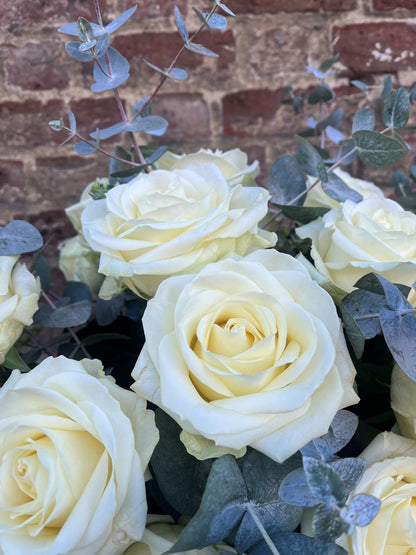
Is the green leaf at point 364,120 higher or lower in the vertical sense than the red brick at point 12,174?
higher

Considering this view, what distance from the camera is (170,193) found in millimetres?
571

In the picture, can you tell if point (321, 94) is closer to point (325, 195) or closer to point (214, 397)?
point (325, 195)

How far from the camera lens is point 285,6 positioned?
97 centimetres

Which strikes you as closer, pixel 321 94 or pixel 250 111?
pixel 321 94

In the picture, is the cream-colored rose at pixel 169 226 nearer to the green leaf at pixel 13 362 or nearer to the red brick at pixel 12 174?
the green leaf at pixel 13 362

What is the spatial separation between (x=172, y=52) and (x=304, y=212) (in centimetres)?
49

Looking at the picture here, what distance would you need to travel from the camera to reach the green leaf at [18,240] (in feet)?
1.88

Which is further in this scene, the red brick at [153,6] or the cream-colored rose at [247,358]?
the red brick at [153,6]

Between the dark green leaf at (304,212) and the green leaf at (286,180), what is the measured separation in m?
0.04

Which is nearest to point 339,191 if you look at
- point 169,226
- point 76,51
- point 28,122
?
point 169,226

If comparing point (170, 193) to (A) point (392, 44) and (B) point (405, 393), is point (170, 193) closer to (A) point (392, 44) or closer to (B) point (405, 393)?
(B) point (405, 393)

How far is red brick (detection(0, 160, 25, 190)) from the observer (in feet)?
3.24

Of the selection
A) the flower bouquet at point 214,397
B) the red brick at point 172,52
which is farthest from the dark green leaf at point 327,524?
the red brick at point 172,52

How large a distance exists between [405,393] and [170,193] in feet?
1.06
